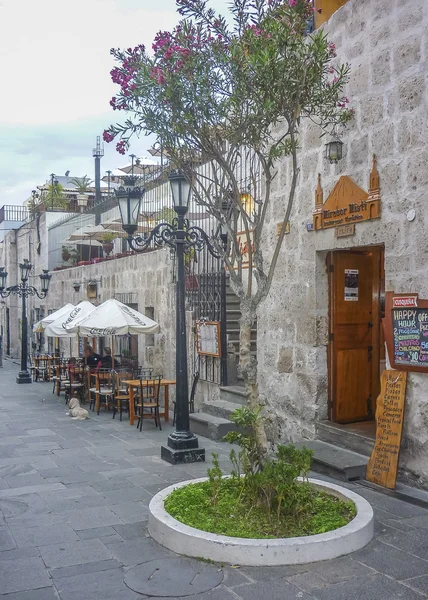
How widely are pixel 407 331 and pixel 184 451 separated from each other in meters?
3.24

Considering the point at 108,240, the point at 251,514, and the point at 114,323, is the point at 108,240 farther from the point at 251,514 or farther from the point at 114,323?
the point at 251,514

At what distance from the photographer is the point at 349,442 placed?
7.68 meters

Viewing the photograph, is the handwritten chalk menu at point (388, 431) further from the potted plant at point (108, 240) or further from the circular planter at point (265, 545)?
the potted plant at point (108, 240)

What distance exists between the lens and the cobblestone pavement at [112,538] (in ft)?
14.1

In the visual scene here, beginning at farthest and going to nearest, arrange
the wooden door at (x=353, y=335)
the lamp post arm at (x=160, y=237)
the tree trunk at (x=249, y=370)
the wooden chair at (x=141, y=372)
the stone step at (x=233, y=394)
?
the wooden chair at (x=141, y=372) → the stone step at (x=233, y=394) → the wooden door at (x=353, y=335) → the lamp post arm at (x=160, y=237) → the tree trunk at (x=249, y=370)

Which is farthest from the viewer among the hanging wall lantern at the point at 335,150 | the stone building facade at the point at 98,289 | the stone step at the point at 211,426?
the stone building facade at the point at 98,289

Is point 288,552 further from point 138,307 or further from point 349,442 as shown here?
point 138,307

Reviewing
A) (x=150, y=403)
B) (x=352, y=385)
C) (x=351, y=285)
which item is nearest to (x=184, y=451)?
(x=352, y=385)

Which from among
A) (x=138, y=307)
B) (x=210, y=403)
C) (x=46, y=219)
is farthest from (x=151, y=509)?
(x=46, y=219)

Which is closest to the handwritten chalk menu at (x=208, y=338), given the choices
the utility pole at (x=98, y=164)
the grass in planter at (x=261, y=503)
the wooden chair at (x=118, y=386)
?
the wooden chair at (x=118, y=386)

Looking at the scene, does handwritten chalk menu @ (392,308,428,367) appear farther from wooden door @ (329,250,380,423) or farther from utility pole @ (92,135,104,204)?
utility pole @ (92,135,104,204)

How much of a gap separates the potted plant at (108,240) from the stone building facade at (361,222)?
35.7 feet

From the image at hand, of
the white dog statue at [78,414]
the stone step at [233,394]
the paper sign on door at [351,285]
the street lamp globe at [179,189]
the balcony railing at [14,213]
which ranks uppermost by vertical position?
the balcony railing at [14,213]

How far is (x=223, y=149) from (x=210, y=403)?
5356 millimetres
